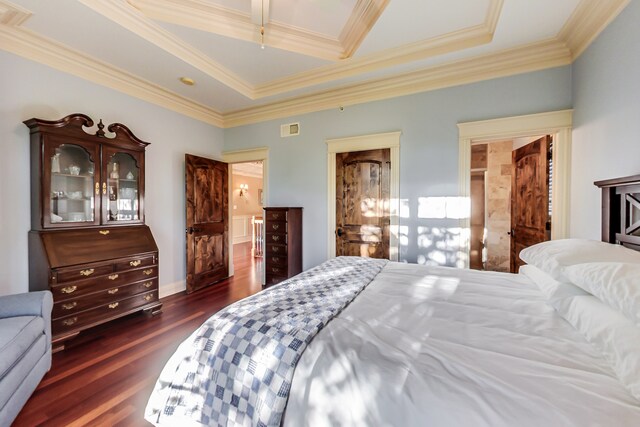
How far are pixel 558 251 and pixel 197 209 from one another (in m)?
3.95

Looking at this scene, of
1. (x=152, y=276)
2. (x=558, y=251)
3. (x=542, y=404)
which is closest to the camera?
(x=542, y=404)

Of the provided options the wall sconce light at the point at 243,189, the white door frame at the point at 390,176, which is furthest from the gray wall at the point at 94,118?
the wall sconce light at the point at 243,189

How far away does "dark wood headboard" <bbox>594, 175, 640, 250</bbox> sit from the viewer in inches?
59.5

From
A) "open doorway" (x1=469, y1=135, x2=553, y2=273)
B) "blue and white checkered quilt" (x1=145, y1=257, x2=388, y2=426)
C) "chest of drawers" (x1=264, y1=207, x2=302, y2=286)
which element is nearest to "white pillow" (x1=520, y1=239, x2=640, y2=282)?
"blue and white checkered quilt" (x1=145, y1=257, x2=388, y2=426)

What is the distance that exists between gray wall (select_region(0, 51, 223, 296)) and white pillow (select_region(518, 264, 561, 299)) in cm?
399

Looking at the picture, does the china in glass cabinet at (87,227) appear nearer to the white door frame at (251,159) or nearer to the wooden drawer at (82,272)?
the wooden drawer at (82,272)

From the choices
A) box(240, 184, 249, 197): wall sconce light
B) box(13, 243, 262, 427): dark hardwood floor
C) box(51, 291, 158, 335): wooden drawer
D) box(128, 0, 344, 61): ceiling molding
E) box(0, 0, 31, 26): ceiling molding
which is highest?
box(128, 0, 344, 61): ceiling molding

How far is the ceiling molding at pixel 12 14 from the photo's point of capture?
77.3 inches

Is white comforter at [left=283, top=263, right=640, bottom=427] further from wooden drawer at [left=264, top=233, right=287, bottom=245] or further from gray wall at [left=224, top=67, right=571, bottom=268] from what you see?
wooden drawer at [left=264, top=233, right=287, bottom=245]

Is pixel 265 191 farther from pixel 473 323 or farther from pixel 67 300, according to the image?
pixel 473 323

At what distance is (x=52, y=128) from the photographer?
2312mm

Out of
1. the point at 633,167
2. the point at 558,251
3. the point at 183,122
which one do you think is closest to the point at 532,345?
the point at 558,251

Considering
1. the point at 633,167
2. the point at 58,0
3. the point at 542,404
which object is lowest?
the point at 542,404

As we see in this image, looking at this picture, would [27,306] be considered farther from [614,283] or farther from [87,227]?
[614,283]
